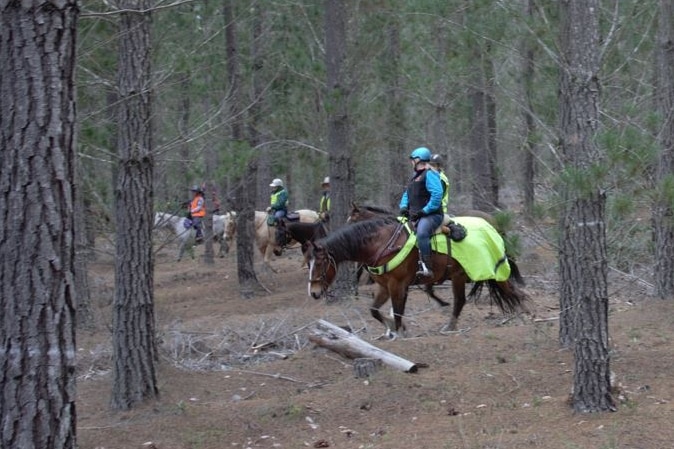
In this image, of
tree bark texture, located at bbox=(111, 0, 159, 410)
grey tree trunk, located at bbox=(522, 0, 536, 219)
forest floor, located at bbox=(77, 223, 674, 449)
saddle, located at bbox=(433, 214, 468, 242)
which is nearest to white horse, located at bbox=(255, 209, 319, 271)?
forest floor, located at bbox=(77, 223, 674, 449)

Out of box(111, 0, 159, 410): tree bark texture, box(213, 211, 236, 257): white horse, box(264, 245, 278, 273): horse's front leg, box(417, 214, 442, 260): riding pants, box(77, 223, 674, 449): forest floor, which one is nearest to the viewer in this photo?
box(77, 223, 674, 449): forest floor

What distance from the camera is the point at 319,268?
35.7ft

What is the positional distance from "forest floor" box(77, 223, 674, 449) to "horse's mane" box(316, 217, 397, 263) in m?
1.20

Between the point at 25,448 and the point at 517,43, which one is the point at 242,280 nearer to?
the point at 517,43

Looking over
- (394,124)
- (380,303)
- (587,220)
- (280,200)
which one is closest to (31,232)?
(587,220)

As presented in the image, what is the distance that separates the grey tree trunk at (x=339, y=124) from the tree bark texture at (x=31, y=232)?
996cm

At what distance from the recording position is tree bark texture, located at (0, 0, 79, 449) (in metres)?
4.21

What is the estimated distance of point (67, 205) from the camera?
432 centimetres

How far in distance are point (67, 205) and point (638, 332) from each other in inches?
320

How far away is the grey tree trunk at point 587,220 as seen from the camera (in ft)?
22.0

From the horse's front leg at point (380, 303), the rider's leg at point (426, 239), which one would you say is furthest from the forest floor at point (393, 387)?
the rider's leg at point (426, 239)

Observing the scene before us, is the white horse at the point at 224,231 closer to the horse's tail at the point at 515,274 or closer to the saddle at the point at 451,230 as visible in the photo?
the horse's tail at the point at 515,274

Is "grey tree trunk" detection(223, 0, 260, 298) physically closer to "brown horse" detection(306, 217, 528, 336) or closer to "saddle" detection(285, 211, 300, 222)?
"saddle" detection(285, 211, 300, 222)

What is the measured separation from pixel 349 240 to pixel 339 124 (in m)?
3.66
